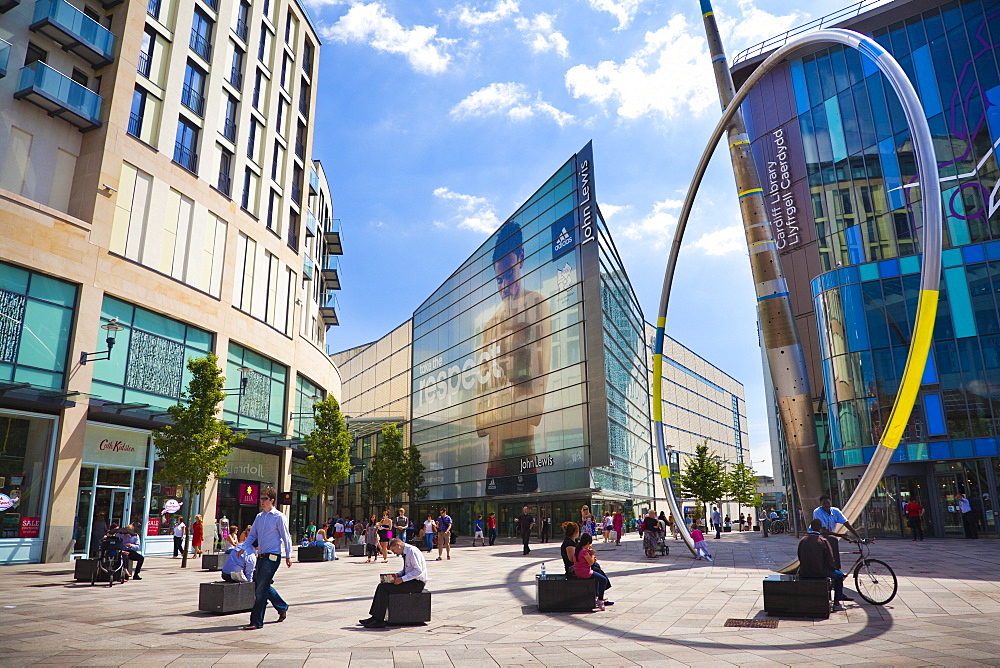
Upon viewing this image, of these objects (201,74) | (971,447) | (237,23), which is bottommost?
(971,447)

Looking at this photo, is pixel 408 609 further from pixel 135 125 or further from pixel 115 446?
pixel 135 125

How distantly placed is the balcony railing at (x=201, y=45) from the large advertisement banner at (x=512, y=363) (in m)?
22.1

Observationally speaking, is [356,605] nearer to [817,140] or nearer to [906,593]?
[906,593]

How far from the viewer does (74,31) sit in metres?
24.4

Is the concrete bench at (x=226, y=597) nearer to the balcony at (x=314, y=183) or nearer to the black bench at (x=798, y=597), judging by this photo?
the black bench at (x=798, y=597)

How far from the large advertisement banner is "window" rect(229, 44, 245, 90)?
20295mm

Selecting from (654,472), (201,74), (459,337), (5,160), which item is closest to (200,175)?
(201,74)

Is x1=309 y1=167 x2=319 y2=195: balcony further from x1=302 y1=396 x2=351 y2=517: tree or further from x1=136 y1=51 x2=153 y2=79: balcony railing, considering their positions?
x1=136 y1=51 x2=153 y2=79: balcony railing

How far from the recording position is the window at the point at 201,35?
30.9 meters

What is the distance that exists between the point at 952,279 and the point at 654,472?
30.1 metres

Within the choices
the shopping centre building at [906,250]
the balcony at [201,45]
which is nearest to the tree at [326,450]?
the balcony at [201,45]

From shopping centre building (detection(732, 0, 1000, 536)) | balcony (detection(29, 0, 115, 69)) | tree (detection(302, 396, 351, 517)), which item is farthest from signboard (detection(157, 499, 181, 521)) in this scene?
shopping centre building (detection(732, 0, 1000, 536))

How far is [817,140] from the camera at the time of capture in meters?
37.9

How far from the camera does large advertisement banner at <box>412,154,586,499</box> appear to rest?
4288cm
